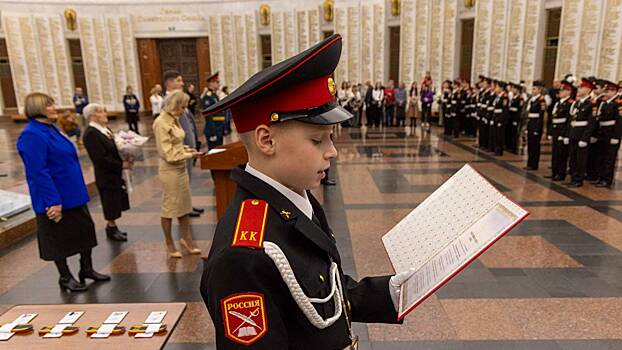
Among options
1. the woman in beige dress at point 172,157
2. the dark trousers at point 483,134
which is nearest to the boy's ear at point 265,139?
the woman in beige dress at point 172,157

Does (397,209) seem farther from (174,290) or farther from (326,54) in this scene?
(326,54)

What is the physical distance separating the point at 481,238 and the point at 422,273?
220mm

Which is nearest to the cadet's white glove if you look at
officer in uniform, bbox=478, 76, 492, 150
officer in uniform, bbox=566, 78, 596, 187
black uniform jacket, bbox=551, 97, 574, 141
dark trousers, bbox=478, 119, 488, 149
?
officer in uniform, bbox=566, 78, 596, 187

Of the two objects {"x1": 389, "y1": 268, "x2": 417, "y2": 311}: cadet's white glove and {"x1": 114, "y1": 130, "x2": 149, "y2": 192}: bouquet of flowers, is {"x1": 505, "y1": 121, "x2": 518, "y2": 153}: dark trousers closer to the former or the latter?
{"x1": 114, "y1": 130, "x2": 149, "y2": 192}: bouquet of flowers

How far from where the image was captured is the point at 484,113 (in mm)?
10070

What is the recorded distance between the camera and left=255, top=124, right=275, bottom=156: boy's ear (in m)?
1.05

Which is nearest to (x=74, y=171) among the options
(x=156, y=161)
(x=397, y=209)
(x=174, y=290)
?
→ (x=174, y=290)

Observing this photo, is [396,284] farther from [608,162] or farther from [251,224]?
[608,162]

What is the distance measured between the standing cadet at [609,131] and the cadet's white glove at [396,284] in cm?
681

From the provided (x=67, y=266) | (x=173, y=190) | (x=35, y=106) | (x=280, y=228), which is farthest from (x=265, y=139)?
(x=67, y=266)

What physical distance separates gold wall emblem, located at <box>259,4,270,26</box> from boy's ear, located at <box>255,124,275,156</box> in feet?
62.9

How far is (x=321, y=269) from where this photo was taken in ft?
3.80

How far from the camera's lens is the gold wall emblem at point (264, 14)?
18656 millimetres

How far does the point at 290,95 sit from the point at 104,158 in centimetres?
382
